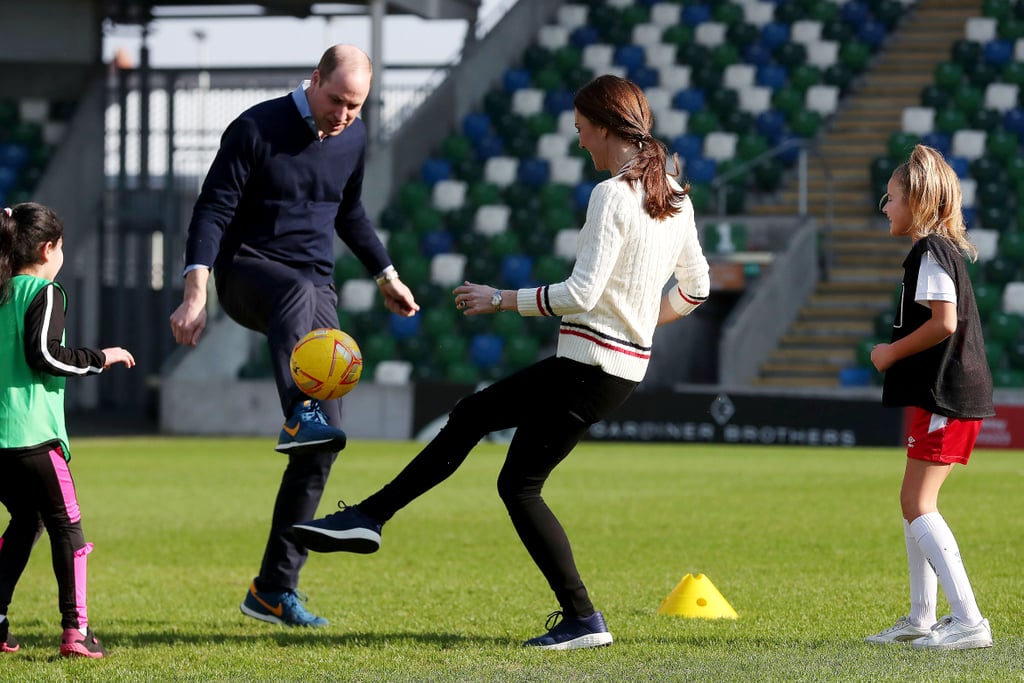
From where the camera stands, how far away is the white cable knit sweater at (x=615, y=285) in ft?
17.5

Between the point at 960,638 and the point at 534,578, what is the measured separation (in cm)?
300

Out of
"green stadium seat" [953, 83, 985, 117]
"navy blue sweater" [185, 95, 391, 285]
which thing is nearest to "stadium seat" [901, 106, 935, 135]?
"green stadium seat" [953, 83, 985, 117]

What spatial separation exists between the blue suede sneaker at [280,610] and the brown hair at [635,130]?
229 cm

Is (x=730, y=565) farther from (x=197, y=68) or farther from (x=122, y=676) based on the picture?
(x=197, y=68)

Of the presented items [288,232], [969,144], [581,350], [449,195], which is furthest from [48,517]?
[969,144]

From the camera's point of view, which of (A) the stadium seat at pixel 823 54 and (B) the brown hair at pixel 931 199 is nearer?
(B) the brown hair at pixel 931 199

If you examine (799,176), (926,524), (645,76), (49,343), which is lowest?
(926,524)

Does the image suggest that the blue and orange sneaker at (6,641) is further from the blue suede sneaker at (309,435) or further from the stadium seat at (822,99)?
the stadium seat at (822,99)

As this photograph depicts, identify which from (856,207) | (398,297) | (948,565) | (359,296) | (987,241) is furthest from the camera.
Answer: (856,207)

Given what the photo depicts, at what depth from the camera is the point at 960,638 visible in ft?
18.1

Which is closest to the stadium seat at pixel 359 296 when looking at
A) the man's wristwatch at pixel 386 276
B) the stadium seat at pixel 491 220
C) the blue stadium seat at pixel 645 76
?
the stadium seat at pixel 491 220

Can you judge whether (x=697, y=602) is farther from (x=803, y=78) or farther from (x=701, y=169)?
(x=803, y=78)

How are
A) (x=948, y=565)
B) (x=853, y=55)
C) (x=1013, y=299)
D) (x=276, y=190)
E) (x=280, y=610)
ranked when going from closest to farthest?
(x=948, y=565) < (x=276, y=190) < (x=280, y=610) < (x=1013, y=299) < (x=853, y=55)

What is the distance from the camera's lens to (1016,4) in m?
26.7
